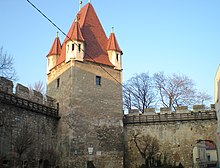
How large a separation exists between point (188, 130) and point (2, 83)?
13.3 meters

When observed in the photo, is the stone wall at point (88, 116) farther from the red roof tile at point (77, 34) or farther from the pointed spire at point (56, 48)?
the pointed spire at point (56, 48)

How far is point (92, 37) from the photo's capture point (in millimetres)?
24234

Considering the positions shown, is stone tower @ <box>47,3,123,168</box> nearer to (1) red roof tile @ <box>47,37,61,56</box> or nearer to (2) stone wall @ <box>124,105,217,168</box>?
(1) red roof tile @ <box>47,37,61,56</box>

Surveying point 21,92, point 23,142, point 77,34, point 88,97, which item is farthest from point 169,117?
point 23,142

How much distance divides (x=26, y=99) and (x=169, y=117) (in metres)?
10.5

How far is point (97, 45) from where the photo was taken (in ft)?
79.0

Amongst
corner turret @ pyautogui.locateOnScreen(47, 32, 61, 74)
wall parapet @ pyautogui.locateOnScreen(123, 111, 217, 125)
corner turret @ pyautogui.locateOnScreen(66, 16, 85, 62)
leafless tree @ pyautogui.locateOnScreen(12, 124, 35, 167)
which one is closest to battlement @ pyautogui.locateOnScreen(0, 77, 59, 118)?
leafless tree @ pyautogui.locateOnScreen(12, 124, 35, 167)

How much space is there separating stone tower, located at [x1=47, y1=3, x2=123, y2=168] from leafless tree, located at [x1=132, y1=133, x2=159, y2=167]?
147 centimetres

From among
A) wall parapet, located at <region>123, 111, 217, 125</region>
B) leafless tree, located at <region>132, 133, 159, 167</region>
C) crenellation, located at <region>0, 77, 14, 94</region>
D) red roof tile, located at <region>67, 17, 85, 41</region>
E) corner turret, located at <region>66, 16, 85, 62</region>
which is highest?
red roof tile, located at <region>67, 17, 85, 41</region>

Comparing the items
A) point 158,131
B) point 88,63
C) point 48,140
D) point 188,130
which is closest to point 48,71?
point 88,63

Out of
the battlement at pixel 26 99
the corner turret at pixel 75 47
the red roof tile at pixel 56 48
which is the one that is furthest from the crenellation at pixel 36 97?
the red roof tile at pixel 56 48

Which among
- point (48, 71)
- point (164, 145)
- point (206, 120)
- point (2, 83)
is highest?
point (48, 71)

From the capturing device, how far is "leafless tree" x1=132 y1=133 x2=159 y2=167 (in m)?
22.1

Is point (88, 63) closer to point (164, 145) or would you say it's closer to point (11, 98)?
point (11, 98)
